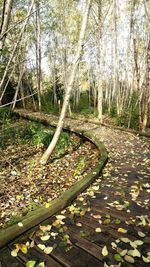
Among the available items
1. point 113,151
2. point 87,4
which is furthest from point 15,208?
point 87,4

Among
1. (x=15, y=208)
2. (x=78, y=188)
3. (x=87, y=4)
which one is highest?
(x=87, y=4)

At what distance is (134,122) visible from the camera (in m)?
11.3

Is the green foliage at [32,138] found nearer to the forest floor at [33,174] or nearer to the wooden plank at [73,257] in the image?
the forest floor at [33,174]

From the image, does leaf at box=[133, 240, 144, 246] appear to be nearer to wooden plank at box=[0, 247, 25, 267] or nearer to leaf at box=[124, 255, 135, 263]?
leaf at box=[124, 255, 135, 263]

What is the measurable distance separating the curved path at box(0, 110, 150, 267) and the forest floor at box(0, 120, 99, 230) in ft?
1.78

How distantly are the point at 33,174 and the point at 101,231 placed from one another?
3.06m

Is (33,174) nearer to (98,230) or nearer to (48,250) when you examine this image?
(98,230)

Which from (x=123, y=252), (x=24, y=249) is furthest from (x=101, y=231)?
(x=24, y=249)

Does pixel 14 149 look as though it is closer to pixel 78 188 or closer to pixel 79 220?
pixel 78 188

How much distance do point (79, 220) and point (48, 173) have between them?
2569mm

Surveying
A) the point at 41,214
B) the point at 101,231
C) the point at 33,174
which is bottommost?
the point at 33,174

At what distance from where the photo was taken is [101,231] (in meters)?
3.09

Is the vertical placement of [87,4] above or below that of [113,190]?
above

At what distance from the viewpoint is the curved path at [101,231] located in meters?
2.57
